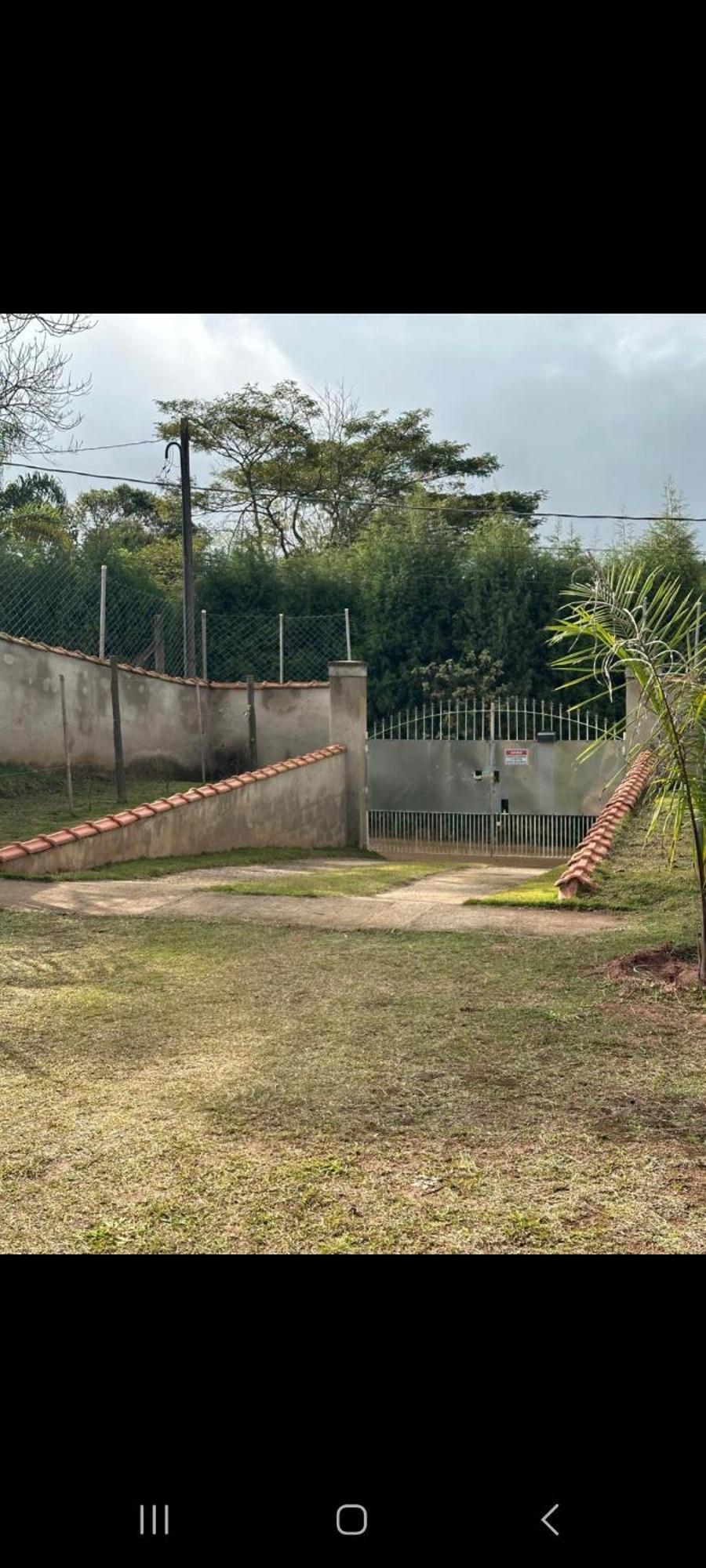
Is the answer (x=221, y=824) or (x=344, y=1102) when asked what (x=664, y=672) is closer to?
(x=344, y=1102)

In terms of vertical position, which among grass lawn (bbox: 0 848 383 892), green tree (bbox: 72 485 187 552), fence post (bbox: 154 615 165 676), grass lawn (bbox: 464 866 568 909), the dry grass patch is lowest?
the dry grass patch

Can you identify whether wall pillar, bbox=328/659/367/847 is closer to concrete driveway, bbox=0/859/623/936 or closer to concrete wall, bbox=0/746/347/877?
concrete wall, bbox=0/746/347/877

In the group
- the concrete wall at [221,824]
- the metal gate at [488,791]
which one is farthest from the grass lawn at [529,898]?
the metal gate at [488,791]

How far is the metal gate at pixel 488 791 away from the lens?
39.9 ft

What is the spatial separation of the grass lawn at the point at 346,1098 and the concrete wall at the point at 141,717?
5.60 metres

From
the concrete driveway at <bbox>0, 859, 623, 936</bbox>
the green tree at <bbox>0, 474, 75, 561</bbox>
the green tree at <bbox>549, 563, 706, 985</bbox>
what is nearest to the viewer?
the green tree at <bbox>549, 563, 706, 985</bbox>

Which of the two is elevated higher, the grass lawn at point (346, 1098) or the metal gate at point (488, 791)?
the metal gate at point (488, 791)

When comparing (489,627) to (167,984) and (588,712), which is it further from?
(167,984)

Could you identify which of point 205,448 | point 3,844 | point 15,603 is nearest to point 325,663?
point 15,603

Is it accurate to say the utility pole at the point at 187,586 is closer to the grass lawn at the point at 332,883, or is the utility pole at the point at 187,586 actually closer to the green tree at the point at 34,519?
the green tree at the point at 34,519

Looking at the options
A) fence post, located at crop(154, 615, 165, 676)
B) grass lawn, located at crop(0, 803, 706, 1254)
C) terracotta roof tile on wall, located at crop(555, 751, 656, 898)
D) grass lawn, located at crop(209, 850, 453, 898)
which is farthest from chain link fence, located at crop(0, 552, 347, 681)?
grass lawn, located at crop(0, 803, 706, 1254)

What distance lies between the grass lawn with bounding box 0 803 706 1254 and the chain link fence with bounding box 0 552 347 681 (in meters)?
8.11

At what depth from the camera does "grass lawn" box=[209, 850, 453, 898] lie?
6.37m

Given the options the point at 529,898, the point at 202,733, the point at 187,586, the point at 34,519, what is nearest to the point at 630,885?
the point at 529,898
